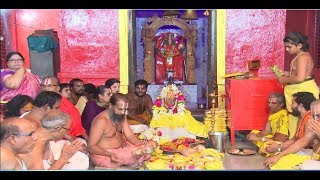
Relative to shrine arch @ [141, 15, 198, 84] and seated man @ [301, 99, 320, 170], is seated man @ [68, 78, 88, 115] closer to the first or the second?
shrine arch @ [141, 15, 198, 84]

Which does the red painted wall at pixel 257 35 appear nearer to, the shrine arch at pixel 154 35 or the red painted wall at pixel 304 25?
the red painted wall at pixel 304 25

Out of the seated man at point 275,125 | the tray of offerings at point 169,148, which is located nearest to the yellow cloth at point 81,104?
the tray of offerings at point 169,148

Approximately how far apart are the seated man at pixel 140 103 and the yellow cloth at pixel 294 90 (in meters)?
2.69

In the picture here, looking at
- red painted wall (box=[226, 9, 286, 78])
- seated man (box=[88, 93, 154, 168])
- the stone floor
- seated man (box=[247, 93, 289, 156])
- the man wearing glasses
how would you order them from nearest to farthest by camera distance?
the man wearing glasses < seated man (box=[88, 93, 154, 168]) < the stone floor < seated man (box=[247, 93, 289, 156]) < red painted wall (box=[226, 9, 286, 78])

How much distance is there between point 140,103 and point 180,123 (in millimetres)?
1301

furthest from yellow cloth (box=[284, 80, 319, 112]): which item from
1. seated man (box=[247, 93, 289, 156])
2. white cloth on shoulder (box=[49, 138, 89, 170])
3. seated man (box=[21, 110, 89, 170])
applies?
seated man (box=[21, 110, 89, 170])

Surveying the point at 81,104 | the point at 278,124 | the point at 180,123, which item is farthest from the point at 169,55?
the point at 278,124

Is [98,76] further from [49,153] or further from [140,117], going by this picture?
[49,153]

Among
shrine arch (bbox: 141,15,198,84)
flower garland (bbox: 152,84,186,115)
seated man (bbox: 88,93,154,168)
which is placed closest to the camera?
seated man (bbox: 88,93,154,168)

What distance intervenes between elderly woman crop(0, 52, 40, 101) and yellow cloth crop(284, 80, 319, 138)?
12.1 ft

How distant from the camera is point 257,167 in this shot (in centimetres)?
578

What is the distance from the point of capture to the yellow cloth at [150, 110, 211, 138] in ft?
23.4

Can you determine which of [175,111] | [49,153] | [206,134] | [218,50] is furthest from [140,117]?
→ [49,153]
